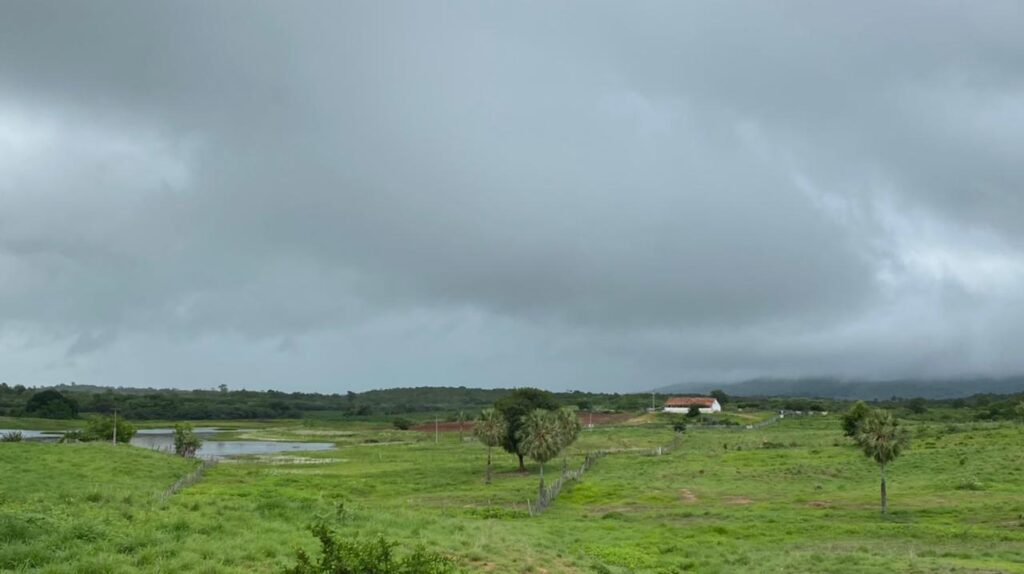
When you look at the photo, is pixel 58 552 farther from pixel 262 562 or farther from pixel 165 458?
pixel 165 458

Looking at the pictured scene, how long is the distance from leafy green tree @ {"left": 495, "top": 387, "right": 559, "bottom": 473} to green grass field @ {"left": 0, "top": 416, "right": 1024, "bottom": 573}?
297 centimetres

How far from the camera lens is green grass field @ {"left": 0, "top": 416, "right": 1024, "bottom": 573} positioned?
59.7ft

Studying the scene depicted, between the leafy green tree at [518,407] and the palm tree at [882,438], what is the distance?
35.5m

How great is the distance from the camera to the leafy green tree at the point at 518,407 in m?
78.8

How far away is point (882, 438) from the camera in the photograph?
46.8 metres

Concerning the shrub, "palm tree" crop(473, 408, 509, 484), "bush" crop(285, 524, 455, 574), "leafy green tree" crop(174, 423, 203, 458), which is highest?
"bush" crop(285, 524, 455, 574)

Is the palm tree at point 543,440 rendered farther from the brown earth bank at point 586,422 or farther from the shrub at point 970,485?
the brown earth bank at point 586,422

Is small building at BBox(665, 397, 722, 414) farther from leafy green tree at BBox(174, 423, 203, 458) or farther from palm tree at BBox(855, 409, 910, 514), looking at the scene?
palm tree at BBox(855, 409, 910, 514)

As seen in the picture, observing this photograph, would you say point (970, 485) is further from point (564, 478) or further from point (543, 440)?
point (543, 440)

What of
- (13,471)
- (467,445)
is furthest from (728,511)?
(467,445)

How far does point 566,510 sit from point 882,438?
20.3 meters

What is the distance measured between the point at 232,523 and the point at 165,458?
59.5 metres

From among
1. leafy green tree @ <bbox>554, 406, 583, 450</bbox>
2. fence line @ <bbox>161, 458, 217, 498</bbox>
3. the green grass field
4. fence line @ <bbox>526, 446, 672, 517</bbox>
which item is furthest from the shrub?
fence line @ <bbox>161, 458, 217, 498</bbox>

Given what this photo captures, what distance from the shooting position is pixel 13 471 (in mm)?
53625
